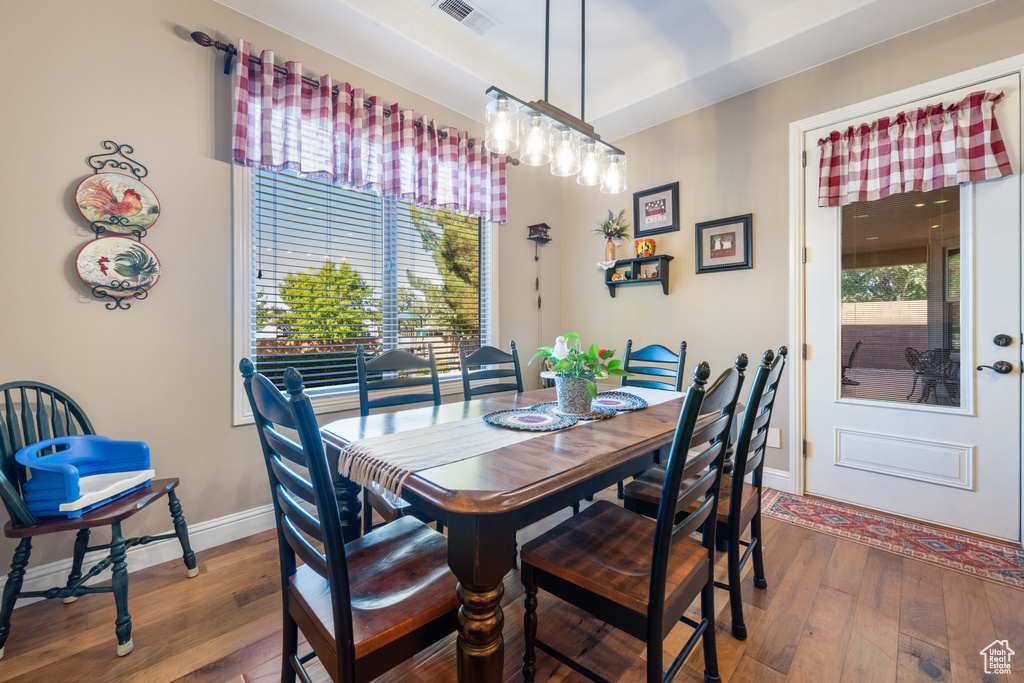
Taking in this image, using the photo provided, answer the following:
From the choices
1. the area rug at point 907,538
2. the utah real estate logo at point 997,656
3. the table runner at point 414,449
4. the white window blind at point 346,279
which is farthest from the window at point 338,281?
A: the utah real estate logo at point 997,656

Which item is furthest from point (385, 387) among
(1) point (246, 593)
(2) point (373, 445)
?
(1) point (246, 593)

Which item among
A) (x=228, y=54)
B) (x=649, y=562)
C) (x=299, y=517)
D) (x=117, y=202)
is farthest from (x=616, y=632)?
(x=228, y=54)

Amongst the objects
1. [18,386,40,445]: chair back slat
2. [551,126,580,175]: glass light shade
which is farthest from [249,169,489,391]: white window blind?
[551,126,580,175]: glass light shade

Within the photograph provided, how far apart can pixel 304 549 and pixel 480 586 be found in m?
0.42

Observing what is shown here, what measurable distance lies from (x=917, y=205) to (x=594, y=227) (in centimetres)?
206

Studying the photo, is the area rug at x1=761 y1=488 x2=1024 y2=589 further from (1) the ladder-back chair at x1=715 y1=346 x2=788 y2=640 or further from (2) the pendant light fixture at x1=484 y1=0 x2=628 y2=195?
(2) the pendant light fixture at x1=484 y1=0 x2=628 y2=195

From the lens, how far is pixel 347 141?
7.72ft

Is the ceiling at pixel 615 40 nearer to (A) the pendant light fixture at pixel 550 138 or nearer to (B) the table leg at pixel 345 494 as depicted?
(A) the pendant light fixture at pixel 550 138

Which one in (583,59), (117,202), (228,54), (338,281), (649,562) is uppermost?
(228,54)

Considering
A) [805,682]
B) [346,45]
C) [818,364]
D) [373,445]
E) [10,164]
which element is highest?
[346,45]

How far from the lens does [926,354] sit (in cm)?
227

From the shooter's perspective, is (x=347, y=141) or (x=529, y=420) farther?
(x=347, y=141)

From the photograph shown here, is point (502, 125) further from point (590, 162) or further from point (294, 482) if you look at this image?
point (294, 482)

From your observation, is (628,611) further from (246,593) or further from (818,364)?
(818,364)
